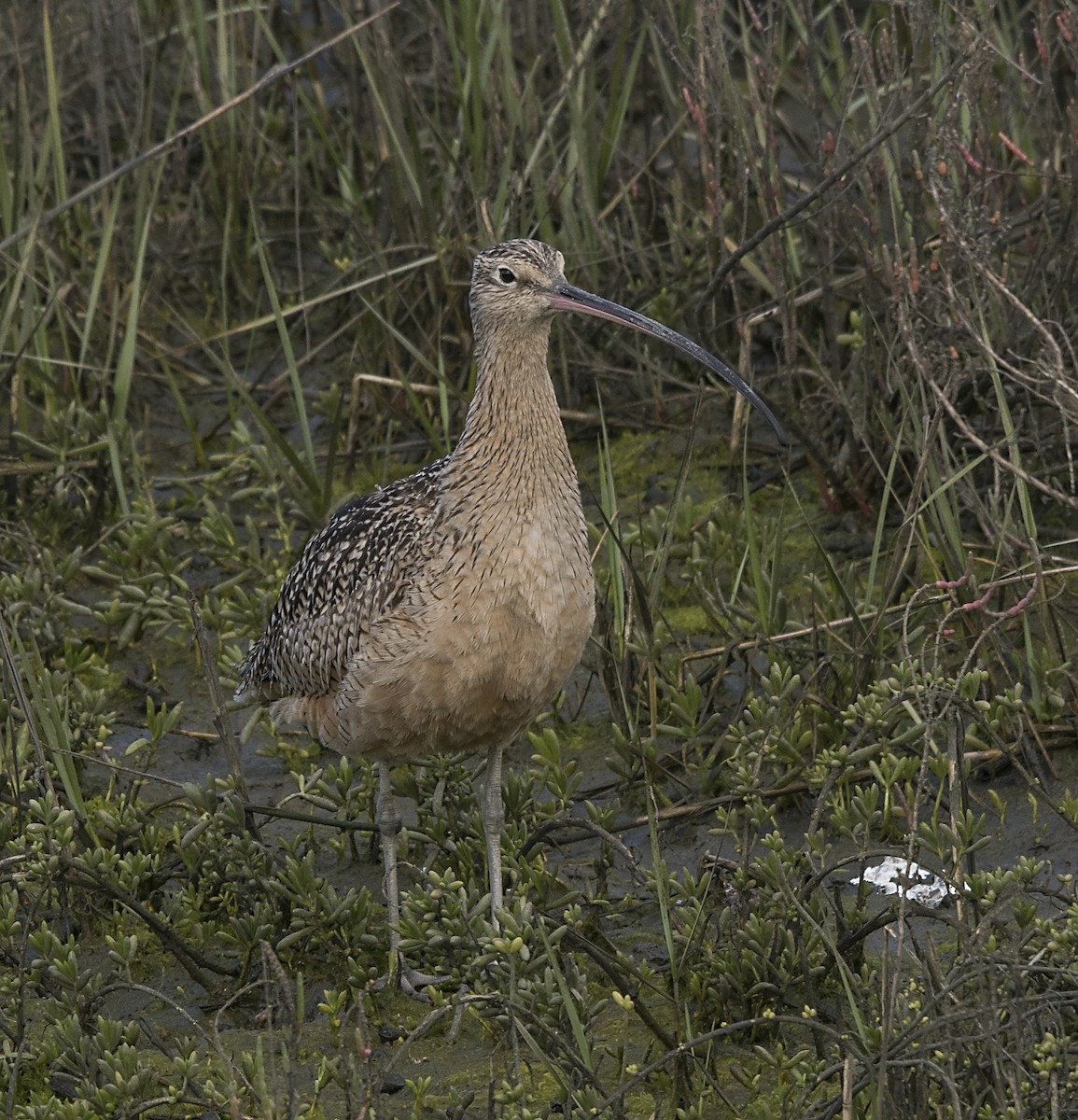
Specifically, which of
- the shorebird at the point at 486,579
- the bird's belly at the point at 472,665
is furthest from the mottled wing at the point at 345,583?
the bird's belly at the point at 472,665

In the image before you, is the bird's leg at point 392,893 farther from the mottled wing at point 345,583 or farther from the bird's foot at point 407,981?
the mottled wing at point 345,583

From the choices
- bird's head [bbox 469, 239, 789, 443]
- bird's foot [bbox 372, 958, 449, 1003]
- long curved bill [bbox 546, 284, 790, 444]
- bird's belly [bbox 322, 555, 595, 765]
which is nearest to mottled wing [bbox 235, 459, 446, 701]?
bird's belly [bbox 322, 555, 595, 765]

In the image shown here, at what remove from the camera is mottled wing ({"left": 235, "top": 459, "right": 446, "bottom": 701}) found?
4270mm

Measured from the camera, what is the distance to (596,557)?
5.51 metres

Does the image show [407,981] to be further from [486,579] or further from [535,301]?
[535,301]

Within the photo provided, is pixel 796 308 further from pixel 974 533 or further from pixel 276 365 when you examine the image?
pixel 276 365

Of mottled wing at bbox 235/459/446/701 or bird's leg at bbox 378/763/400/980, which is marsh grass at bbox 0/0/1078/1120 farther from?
mottled wing at bbox 235/459/446/701

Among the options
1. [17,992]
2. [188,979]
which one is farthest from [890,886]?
[17,992]

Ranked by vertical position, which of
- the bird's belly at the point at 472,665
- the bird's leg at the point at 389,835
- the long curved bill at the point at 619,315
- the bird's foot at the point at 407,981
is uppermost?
the long curved bill at the point at 619,315

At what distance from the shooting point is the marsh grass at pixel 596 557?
375cm

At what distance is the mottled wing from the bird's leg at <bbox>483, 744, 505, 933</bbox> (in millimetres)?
436

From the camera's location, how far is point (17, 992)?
3.97 metres

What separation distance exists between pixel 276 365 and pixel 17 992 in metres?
3.40

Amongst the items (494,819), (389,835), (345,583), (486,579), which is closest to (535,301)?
(486,579)
